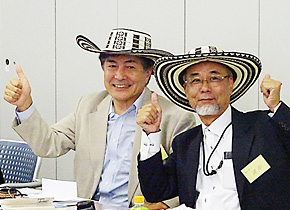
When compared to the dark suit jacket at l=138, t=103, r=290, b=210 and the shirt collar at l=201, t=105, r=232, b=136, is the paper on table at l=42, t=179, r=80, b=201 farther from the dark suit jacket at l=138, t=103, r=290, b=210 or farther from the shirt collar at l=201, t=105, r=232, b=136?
the shirt collar at l=201, t=105, r=232, b=136

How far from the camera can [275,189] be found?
232 centimetres

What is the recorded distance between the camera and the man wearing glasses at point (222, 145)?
233cm

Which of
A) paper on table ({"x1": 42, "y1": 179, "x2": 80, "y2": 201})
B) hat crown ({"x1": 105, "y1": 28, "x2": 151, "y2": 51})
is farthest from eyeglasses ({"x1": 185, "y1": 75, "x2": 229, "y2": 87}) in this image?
paper on table ({"x1": 42, "y1": 179, "x2": 80, "y2": 201})

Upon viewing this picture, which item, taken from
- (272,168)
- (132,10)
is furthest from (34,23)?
(272,168)

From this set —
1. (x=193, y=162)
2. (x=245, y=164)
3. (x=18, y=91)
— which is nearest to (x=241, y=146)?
(x=245, y=164)

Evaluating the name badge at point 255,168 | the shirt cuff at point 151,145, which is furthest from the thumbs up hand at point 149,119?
the name badge at point 255,168

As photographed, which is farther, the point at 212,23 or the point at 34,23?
the point at 34,23

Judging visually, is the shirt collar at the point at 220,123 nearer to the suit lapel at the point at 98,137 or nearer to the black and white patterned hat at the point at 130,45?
the black and white patterned hat at the point at 130,45

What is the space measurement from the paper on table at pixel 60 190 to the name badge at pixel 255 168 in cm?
74

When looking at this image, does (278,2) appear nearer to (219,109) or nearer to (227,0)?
(227,0)

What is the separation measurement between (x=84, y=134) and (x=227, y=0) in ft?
4.46

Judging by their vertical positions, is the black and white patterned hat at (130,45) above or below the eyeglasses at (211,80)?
above

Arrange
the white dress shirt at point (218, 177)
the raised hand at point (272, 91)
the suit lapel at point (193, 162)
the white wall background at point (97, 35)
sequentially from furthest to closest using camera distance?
1. the white wall background at point (97, 35)
2. the suit lapel at point (193, 162)
3. the white dress shirt at point (218, 177)
4. the raised hand at point (272, 91)

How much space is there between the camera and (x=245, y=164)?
7.81 ft
